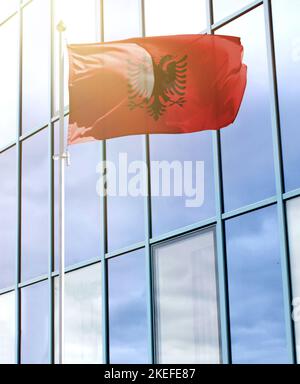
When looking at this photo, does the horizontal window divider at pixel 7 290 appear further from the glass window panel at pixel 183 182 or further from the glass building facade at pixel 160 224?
the glass window panel at pixel 183 182

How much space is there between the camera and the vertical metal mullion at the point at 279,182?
54.3 ft

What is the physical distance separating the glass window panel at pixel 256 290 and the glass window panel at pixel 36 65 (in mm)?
7476

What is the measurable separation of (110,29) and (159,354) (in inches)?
285

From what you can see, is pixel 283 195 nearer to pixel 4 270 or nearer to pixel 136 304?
pixel 136 304

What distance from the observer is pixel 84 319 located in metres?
20.7

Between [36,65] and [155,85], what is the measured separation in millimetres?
6372

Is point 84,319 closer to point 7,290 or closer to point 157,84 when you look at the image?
point 7,290

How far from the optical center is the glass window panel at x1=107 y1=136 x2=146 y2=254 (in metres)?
20.1

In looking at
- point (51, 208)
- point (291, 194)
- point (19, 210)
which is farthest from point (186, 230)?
point (19, 210)

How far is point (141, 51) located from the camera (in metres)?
18.5

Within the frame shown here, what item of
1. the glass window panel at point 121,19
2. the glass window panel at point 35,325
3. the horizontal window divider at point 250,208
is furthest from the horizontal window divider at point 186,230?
the glass window panel at point 121,19

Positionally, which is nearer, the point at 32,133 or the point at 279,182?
the point at 279,182
